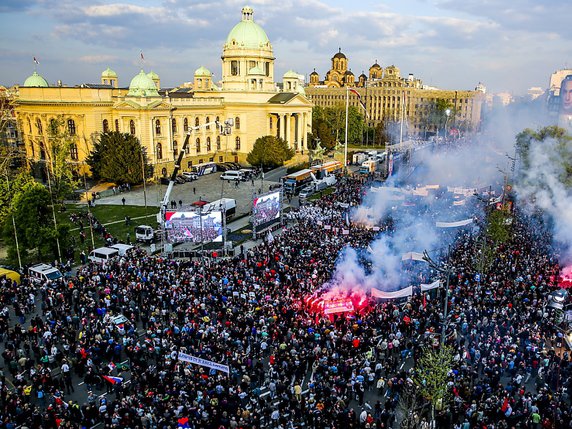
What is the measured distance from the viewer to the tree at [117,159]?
50312 mm

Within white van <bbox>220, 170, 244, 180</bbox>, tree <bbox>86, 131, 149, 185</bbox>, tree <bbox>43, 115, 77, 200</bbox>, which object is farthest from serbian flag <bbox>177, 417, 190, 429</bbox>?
white van <bbox>220, 170, 244, 180</bbox>

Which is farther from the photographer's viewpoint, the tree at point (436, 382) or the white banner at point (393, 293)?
the white banner at point (393, 293)

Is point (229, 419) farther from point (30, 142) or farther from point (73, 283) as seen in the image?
point (30, 142)

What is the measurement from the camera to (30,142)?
199 feet

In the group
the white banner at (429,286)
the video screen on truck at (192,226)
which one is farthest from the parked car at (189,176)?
the white banner at (429,286)

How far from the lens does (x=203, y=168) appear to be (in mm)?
61812

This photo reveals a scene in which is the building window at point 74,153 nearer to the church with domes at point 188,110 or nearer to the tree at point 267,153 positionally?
the church with domes at point 188,110

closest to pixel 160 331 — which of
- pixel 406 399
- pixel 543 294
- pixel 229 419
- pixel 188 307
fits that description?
pixel 188 307

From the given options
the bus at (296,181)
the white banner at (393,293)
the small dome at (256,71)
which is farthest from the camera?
the small dome at (256,71)

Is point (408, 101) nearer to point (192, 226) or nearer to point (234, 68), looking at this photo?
point (234, 68)

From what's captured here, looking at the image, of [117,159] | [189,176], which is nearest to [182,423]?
[117,159]

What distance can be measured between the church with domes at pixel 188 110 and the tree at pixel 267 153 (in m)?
3.94

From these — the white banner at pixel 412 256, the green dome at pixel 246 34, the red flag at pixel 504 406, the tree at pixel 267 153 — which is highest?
the green dome at pixel 246 34

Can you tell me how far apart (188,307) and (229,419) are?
26.2ft
